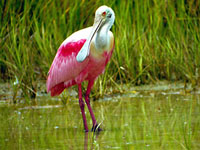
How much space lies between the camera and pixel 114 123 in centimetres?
612

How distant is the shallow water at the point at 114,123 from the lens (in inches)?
197

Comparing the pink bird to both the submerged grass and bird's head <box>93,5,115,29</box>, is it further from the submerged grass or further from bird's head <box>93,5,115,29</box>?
the submerged grass

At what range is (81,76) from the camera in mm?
6492

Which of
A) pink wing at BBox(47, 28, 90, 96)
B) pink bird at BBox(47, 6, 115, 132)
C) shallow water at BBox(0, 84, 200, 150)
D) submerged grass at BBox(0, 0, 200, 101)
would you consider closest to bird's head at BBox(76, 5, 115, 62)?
pink bird at BBox(47, 6, 115, 132)

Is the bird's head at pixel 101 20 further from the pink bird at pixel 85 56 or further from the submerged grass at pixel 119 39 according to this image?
the submerged grass at pixel 119 39

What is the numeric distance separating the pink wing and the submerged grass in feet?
3.59

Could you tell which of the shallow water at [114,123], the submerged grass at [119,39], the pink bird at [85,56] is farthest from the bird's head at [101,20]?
the submerged grass at [119,39]

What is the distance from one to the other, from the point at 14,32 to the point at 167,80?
2.61 metres

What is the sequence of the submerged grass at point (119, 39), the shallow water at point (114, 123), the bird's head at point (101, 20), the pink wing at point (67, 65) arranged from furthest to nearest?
the submerged grass at point (119, 39) → the pink wing at point (67, 65) → the bird's head at point (101, 20) → the shallow water at point (114, 123)

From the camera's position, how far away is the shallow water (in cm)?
500

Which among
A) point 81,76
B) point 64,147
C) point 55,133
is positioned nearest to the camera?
point 64,147

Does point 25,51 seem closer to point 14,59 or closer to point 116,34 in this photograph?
point 14,59

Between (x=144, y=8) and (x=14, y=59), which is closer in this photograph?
(x=14, y=59)

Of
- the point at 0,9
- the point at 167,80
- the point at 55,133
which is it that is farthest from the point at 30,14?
the point at 55,133
